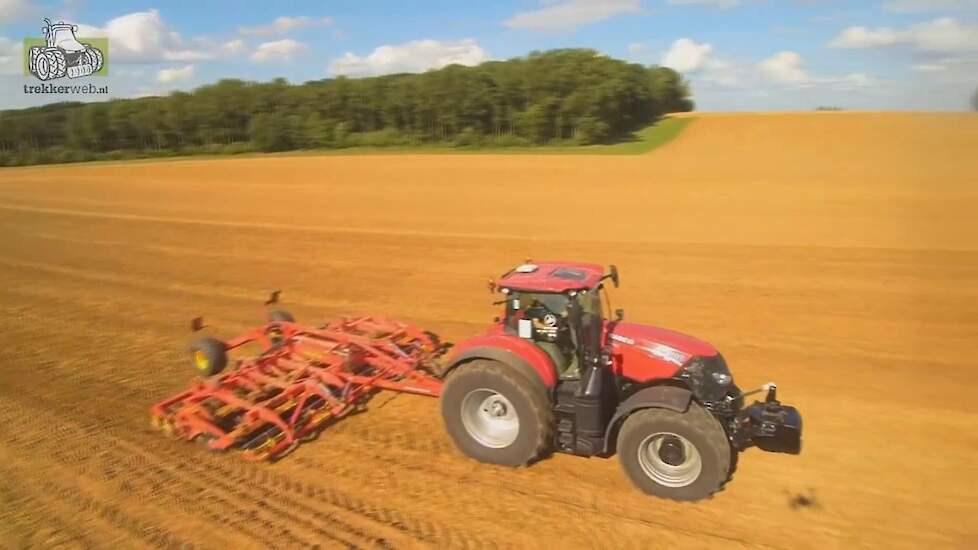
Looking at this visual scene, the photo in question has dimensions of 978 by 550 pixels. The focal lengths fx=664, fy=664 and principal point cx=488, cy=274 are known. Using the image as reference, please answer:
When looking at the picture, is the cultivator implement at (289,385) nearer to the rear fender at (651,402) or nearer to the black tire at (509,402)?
the black tire at (509,402)

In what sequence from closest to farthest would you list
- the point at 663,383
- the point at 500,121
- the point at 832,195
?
the point at 663,383
the point at 832,195
the point at 500,121

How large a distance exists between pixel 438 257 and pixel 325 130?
33.2 metres

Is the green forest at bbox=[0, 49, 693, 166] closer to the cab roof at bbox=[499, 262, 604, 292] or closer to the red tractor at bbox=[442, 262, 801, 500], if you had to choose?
the cab roof at bbox=[499, 262, 604, 292]

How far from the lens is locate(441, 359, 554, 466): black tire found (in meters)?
5.32

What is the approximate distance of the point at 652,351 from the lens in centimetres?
546

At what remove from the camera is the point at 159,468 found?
5.80 meters

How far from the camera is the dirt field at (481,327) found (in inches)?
195

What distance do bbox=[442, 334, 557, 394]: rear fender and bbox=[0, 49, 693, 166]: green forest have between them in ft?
117

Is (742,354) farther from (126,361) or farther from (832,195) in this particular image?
(832,195)

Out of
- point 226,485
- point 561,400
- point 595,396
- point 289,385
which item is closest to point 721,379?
point 595,396

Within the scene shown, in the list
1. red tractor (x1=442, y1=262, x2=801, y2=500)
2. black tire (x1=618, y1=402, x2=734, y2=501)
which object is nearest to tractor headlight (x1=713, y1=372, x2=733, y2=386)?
red tractor (x1=442, y1=262, x2=801, y2=500)

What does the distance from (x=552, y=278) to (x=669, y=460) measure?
1.71m

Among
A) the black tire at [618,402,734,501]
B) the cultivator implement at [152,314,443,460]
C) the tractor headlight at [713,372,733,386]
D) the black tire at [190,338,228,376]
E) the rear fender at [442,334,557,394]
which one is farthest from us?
the black tire at [190,338,228,376]

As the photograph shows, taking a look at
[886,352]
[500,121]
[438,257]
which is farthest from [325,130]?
[886,352]
